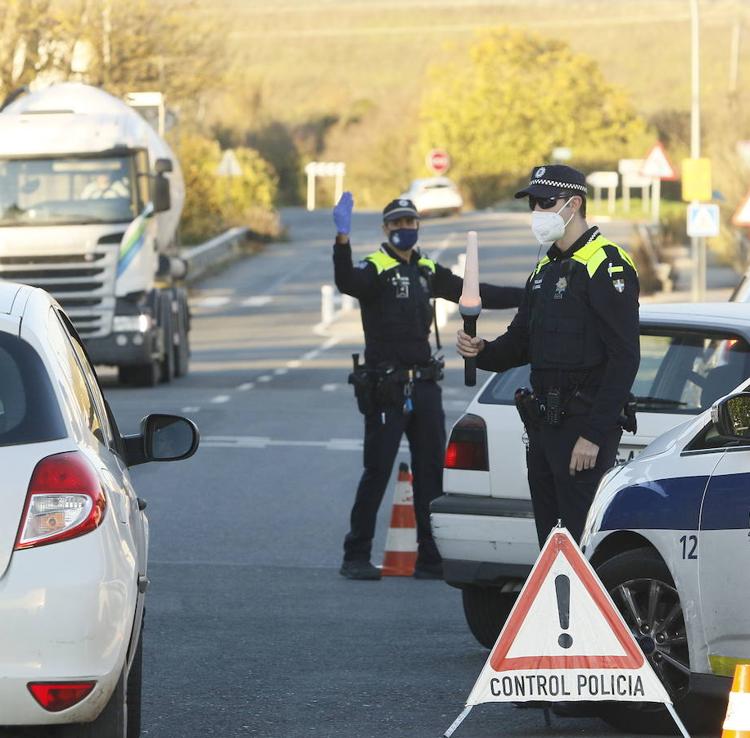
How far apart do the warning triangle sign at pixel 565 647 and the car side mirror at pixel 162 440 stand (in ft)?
4.25

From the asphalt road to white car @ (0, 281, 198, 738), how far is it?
1567 millimetres

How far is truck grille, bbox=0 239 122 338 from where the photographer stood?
23.4m

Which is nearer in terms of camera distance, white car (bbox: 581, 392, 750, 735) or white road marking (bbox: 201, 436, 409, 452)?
white car (bbox: 581, 392, 750, 735)

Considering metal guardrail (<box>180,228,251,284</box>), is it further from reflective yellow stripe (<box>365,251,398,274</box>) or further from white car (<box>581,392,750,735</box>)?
white car (<box>581,392,750,735</box>)

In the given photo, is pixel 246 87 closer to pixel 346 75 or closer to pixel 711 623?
pixel 346 75

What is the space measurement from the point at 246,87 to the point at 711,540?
9413cm

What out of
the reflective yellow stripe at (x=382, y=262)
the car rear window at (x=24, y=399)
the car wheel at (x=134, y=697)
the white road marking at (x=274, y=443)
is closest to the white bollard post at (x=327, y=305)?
the white road marking at (x=274, y=443)

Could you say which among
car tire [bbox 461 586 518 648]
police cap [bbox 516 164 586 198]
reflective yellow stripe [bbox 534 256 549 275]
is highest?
police cap [bbox 516 164 586 198]

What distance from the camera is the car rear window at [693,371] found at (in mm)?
7898

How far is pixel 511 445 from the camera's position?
8.35m

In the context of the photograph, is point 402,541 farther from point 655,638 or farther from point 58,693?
point 58,693

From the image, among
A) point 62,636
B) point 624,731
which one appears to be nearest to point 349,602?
point 624,731

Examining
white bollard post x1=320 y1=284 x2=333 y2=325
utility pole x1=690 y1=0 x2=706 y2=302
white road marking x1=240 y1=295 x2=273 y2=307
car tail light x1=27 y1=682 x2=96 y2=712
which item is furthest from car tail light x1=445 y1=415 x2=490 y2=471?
white road marking x1=240 y1=295 x2=273 y2=307

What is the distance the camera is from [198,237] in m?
56.4
